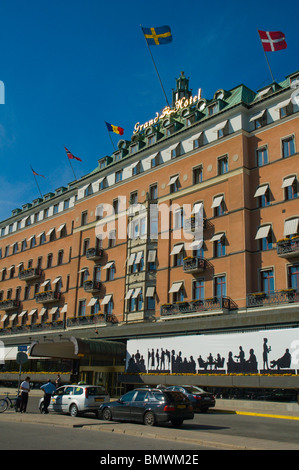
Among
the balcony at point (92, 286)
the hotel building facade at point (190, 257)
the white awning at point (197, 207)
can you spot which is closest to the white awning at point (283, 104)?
the hotel building facade at point (190, 257)

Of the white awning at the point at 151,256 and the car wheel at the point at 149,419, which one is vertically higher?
the white awning at the point at 151,256

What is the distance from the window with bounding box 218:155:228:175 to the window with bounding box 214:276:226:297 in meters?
9.24

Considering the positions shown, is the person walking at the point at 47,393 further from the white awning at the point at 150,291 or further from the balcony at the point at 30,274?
the balcony at the point at 30,274

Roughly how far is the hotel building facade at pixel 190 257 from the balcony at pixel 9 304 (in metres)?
6.96

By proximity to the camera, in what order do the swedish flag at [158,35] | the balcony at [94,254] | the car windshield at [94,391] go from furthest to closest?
the balcony at [94,254] < the swedish flag at [158,35] < the car windshield at [94,391]

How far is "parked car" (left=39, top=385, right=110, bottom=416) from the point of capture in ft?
70.8

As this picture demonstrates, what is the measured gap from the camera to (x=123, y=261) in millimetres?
45938

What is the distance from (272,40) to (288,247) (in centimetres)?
1648

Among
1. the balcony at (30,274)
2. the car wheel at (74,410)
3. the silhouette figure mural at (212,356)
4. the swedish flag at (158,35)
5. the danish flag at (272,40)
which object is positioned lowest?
the car wheel at (74,410)

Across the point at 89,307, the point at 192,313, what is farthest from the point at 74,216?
the point at 192,313

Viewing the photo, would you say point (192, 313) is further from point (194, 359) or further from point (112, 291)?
point (112, 291)

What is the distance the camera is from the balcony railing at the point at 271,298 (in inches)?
1222

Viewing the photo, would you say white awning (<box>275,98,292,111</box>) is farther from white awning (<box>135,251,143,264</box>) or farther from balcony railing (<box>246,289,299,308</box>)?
white awning (<box>135,251,143,264</box>)
